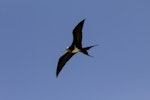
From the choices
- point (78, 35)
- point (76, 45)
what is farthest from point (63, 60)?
point (78, 35)

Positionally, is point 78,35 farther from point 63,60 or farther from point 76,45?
point 63,60

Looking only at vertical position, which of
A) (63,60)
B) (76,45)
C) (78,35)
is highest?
(78,35)

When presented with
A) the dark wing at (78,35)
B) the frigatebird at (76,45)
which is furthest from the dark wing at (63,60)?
the dark wing at (78,35)

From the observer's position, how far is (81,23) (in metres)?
34.2

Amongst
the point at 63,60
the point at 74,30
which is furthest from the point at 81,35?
the point at 63,60

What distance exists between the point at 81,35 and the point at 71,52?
1959 mm

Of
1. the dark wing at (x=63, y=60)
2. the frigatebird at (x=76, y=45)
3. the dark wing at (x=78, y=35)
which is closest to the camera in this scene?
the frigatebird at (x=76, y=45)

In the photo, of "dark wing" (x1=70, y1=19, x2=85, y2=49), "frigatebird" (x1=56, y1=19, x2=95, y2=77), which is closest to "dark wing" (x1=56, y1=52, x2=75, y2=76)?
"frigatebird" (x1=56, y1=19, x2=95, y2=77)

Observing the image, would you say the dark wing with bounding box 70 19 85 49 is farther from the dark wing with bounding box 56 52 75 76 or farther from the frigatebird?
the dark wing with bounding box 56 52 75 76

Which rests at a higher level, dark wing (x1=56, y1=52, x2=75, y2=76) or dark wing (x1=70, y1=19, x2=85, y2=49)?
dark wing (x1=70, y1=19, x2=85, y2=49)

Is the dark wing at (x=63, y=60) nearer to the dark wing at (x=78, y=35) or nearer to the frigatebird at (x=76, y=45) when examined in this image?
the frigatebird at (x=76, y=45)

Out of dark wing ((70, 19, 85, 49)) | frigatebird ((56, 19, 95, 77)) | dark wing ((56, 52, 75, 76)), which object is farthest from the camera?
dark wing ((56, 52, 75, 76))

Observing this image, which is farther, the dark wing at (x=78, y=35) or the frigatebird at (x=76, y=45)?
the dark wing at (x=78, y=35)

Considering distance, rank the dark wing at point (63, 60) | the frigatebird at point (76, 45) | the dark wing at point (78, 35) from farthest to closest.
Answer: the dark wing at point (63, 60), the dark wing at point (78, 35), the frigatebird at point (76, 45)
